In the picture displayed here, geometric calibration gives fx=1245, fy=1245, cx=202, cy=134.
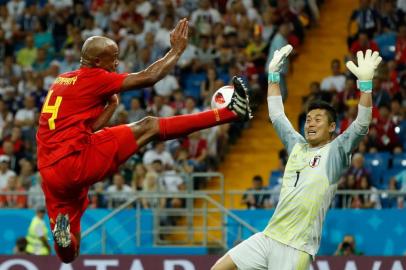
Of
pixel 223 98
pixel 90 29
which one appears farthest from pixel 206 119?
pixel 90 29

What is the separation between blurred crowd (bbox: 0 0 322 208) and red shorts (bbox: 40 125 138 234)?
668 centimetres

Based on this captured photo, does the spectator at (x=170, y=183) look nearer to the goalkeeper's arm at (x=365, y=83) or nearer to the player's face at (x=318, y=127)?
the player's face at (x=318, y=127)

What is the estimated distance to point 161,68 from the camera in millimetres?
10039

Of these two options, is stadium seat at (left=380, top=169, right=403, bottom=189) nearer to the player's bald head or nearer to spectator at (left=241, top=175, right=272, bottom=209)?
spectator at (left=241, top=175, right=272, bottom=209)

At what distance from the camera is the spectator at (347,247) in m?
16.0

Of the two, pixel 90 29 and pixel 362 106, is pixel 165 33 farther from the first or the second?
pixel 362 106

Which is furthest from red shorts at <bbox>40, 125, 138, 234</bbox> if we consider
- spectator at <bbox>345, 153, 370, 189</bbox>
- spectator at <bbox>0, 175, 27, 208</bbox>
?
spectator at <bbox>0, 175, 27, 208</bbox>

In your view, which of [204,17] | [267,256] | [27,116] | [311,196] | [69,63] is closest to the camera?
[311,196]

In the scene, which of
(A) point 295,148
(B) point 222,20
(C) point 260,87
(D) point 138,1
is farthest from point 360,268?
(D) point 138,1

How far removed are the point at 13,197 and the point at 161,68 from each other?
29.0 ft

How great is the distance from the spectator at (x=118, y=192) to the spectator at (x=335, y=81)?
3555 mm

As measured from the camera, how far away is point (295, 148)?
33.9ft

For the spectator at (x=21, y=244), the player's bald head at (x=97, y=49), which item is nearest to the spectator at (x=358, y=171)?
the spectator at (x=21, y=244)

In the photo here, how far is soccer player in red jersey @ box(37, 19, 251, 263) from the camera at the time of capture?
10.2 m
